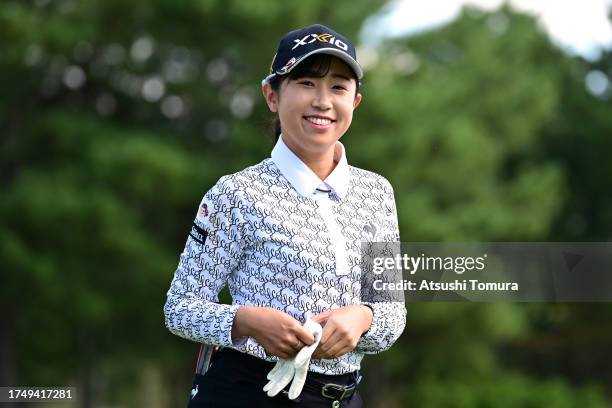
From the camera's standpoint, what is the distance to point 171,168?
598 inches

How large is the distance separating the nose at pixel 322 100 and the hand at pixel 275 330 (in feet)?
1.46

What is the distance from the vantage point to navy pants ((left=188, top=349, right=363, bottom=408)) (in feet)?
7.02

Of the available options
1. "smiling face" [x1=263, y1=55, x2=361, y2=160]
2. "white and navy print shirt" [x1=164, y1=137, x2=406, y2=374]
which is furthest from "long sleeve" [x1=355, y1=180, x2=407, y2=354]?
"smiling face" [x1=263, y1=55, x2=361, y2=160]

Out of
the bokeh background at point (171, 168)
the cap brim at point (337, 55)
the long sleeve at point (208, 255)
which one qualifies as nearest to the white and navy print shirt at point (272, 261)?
the long sleeve at point (208, 255)

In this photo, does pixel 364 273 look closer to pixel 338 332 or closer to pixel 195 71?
pixel 338 332

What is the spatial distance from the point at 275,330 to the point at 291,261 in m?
0.18

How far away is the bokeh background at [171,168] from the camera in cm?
1556

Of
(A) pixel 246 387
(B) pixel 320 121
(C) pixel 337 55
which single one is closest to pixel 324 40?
(C) pixel 337 55

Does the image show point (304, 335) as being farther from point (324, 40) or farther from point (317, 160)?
point (324, 40)

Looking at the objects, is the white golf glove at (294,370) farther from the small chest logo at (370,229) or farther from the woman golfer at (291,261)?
the small chest logo at (370,229)

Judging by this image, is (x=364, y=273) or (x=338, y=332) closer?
(x=338, y=332)

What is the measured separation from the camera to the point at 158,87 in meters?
18.0

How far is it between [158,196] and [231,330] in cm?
1393

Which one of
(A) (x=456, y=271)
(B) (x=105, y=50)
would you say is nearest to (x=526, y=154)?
(B) (x=105, y=50)
